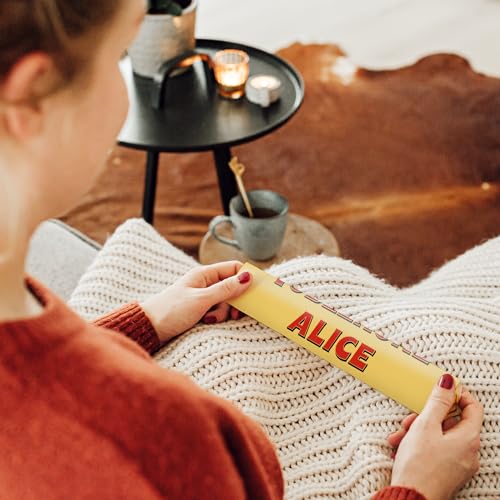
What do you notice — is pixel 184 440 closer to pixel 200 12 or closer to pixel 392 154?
pixel 392 154

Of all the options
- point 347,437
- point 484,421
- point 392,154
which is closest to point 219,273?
point 347,437

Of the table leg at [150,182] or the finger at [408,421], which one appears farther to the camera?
the table leg at [150,182]

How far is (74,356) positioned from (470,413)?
0.49 metres

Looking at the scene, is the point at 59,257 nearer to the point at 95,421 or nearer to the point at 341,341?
the point at 341,341

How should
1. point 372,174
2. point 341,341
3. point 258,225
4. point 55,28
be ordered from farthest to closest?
point 372,174 → point 258,225 → point 341,341 → point 55,28

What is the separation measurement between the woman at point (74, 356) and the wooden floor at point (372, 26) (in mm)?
2056

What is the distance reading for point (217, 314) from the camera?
866 mm

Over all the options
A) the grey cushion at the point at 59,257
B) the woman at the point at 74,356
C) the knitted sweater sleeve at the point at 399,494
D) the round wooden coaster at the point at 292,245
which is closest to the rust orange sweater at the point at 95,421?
the woman at the point at 74,356

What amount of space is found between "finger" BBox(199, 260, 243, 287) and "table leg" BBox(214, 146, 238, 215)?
2.01ft

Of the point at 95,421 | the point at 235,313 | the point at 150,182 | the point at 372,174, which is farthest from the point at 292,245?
the point at 95,421

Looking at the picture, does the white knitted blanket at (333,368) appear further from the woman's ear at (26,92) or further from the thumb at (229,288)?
the woman's ear at (26,92)

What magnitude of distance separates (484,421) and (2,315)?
1.84ft

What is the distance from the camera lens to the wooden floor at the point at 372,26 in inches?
95.3

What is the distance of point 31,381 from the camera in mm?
448
